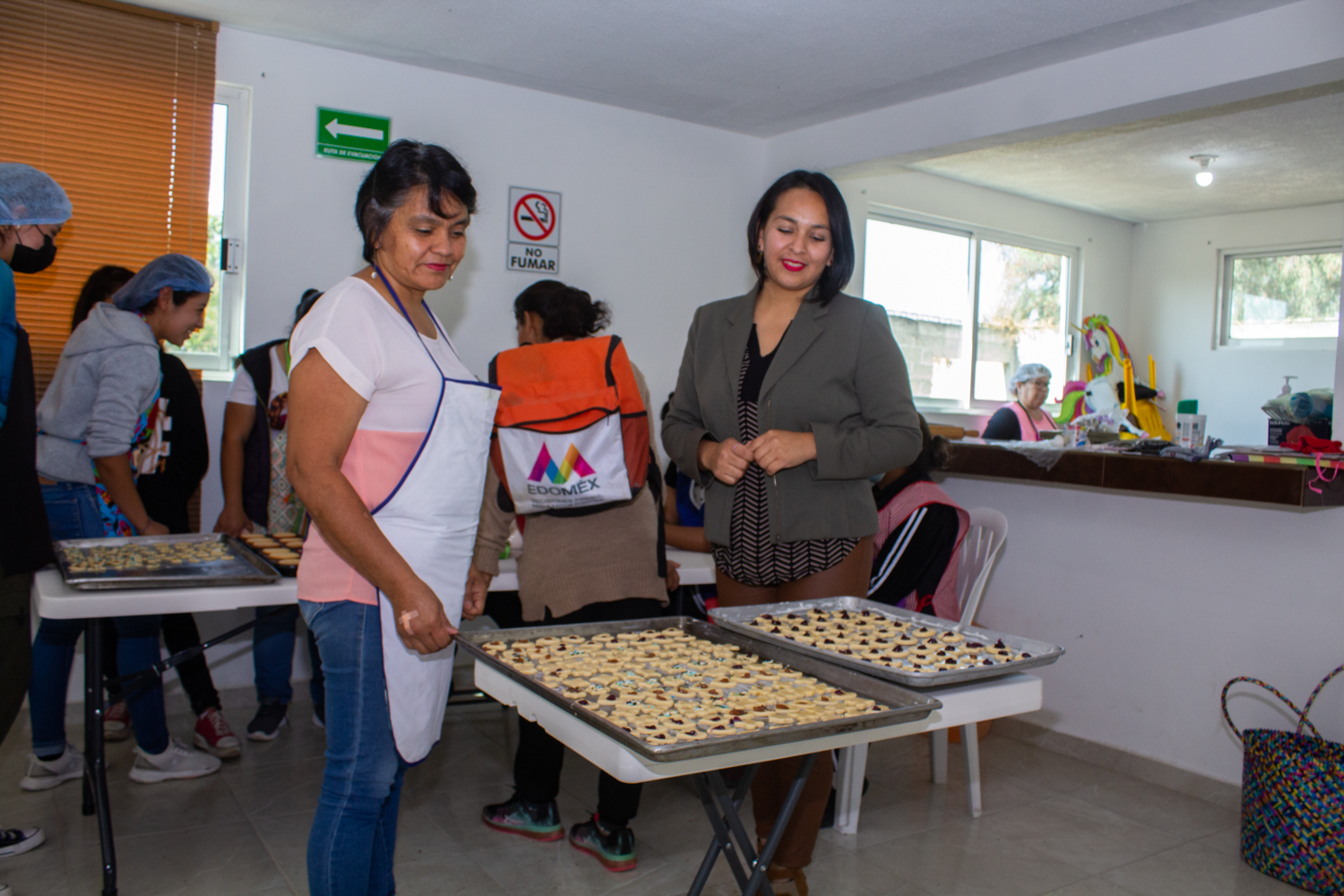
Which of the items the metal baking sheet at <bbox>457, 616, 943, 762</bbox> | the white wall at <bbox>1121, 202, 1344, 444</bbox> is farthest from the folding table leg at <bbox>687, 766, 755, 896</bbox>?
the white wall at <bbox>1121, 202, 1344, 444</bbox>

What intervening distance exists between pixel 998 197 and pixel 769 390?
5.49 metres

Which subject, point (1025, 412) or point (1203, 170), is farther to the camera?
point (1203, 170)

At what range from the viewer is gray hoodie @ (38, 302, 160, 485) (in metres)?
2.61

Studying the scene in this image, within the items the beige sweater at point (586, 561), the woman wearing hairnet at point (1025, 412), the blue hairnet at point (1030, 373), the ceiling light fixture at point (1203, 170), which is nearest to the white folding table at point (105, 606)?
the beige sweater at point (586, 561)

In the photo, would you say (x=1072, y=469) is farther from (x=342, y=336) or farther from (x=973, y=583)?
(x=342, y=336)

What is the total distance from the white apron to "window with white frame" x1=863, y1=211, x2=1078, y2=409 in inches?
179

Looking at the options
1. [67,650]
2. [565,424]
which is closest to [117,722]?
[67,650]

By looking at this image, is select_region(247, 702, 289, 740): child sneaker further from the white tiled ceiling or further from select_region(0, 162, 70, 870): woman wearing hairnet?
the white tiled ceiling

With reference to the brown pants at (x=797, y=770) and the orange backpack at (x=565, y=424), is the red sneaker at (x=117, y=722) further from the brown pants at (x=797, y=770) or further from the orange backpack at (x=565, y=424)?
the brown pants at (x=797, y=770)

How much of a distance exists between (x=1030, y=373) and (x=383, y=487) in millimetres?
5499

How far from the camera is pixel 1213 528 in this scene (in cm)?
333

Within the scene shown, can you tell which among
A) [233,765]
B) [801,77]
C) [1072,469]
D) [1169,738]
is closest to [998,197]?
[801,77]

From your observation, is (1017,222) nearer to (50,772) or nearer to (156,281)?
Answer: (156,281)

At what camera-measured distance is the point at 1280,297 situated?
24.1 feet
